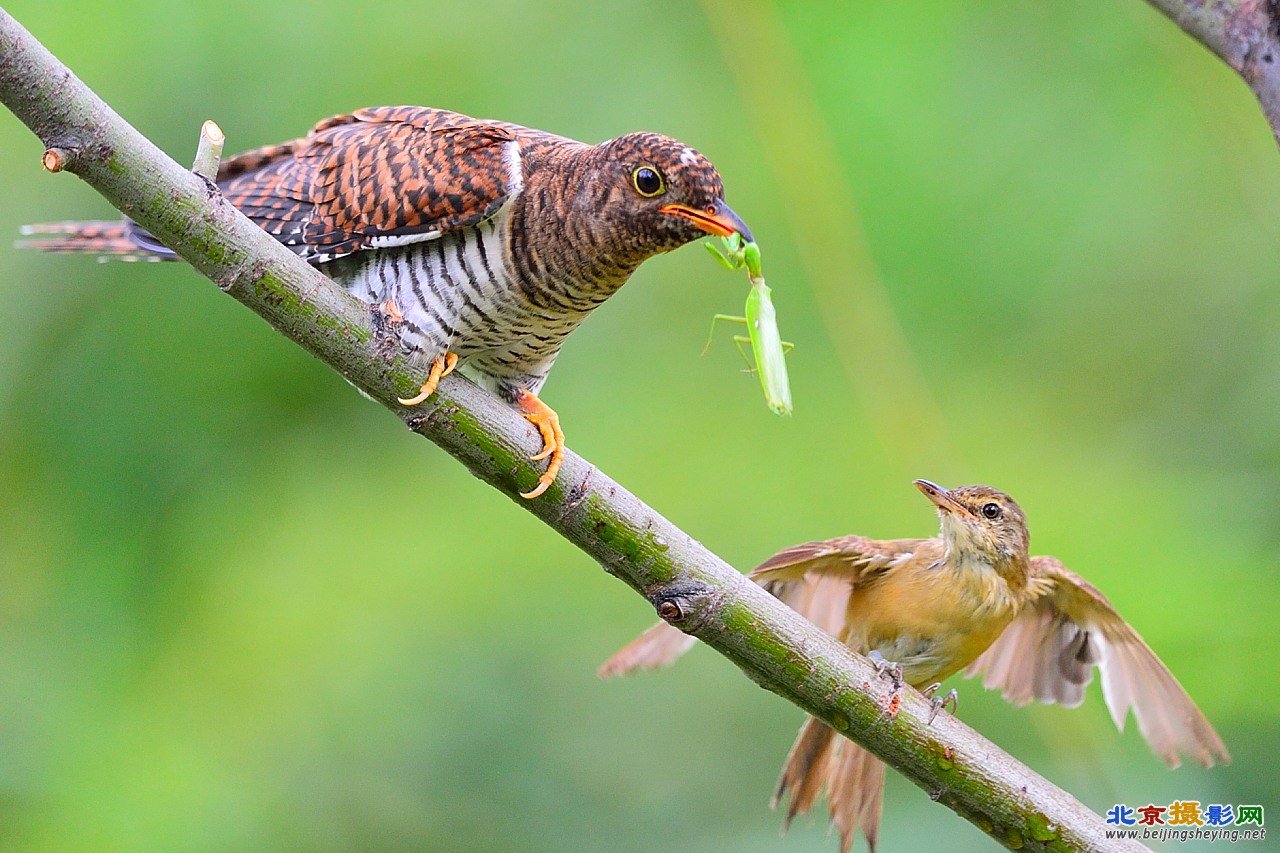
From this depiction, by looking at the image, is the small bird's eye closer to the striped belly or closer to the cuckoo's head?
the cuckoo's head

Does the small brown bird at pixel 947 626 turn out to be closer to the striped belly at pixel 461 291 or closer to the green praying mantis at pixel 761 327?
the green praying mantis at pixel 761 327

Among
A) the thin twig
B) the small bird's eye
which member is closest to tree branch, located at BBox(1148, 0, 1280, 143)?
the small bird's eye

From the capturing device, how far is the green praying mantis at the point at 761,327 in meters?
2.15

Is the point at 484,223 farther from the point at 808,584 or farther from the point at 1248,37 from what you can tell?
the point at 1248,37

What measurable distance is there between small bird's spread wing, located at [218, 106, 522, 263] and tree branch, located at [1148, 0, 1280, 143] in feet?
4.13

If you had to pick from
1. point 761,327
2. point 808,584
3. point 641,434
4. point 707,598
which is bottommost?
point 707,598

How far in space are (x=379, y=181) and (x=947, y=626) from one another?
1.50m

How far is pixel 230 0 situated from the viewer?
11.7 ft

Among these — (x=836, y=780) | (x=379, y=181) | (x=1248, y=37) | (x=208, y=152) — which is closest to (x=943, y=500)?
(x=836, y=780)

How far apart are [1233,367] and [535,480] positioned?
93.2 inches

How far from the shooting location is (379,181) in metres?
2.48

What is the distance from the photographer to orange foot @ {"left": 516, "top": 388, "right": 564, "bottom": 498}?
1988 millimetres

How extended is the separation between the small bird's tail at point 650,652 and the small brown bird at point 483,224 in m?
0.46

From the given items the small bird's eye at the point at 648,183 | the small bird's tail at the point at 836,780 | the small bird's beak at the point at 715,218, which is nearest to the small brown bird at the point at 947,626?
the small bird's tail at the point at 836,780
